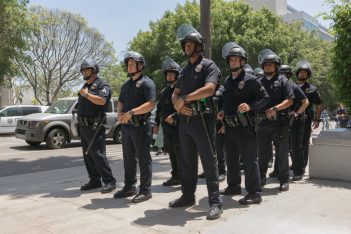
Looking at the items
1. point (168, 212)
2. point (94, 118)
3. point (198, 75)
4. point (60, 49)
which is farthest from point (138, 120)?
point (60, 49)

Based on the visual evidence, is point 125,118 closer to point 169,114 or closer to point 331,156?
point 169,114

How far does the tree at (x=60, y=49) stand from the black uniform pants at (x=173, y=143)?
90.4ft

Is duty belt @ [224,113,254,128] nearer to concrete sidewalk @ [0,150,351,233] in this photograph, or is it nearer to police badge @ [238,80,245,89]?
police badge @ [238,80,245,89]

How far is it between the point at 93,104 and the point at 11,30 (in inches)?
566

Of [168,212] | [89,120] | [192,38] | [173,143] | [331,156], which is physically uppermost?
[192,38]

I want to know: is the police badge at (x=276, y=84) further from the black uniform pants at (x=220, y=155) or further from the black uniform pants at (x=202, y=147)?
the black uniform pants at (x=202, y=147)

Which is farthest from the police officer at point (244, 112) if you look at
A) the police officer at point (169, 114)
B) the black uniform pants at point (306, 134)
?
the black uniform pants at point (306, 134)

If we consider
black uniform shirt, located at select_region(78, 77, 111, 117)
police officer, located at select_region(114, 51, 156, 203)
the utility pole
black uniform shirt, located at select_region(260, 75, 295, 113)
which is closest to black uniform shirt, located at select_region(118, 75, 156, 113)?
police officer, located at select_region(114, 51, 156, 203)

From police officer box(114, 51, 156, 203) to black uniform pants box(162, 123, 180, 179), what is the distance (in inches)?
32.2

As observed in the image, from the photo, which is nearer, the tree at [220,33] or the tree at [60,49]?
the tree at [220,33]

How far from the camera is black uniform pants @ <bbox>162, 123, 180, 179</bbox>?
6.26 metres

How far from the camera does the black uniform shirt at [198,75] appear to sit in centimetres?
461

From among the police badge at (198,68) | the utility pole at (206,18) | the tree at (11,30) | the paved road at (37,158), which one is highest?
the tree at (11,30)

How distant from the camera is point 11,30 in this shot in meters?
18.4
